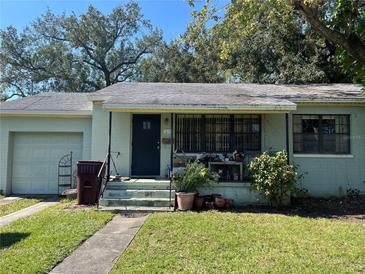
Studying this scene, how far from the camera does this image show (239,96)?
11.6 m

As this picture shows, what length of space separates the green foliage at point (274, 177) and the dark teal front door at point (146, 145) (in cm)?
357

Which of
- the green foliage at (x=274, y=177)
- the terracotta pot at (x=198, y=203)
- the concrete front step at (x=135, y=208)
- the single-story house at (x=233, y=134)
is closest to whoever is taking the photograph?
the concrete front step at (x=135, y=208)

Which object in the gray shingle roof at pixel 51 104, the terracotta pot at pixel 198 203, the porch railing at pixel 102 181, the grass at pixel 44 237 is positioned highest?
the gray shingle roof at pixel 51 104

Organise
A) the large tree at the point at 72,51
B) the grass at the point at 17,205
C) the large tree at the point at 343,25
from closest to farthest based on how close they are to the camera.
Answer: the large tree at the point at 343,25 → the grass at the point at 17,205 → the large tree at the point at 72,51

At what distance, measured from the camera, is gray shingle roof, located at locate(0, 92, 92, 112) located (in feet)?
39.8

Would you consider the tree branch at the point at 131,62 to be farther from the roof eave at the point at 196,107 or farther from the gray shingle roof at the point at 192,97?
the roof eave at the point at 196,107

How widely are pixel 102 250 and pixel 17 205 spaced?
19.2ft

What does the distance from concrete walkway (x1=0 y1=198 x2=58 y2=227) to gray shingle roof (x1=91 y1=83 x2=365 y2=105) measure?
12.4 ft

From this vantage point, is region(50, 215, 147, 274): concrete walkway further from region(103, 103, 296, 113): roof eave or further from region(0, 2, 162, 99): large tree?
region(0, 2, 162, 99): large tree

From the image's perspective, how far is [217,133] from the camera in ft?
37.3

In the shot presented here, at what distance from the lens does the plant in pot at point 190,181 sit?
29.9ft

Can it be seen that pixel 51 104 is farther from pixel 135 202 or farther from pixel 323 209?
pixel 323 209

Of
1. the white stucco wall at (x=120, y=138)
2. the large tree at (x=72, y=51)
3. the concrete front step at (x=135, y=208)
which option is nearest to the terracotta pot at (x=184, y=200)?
the concrete front step at (x=135, y=208)

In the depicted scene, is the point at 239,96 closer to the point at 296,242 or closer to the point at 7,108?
the point at 296,242
